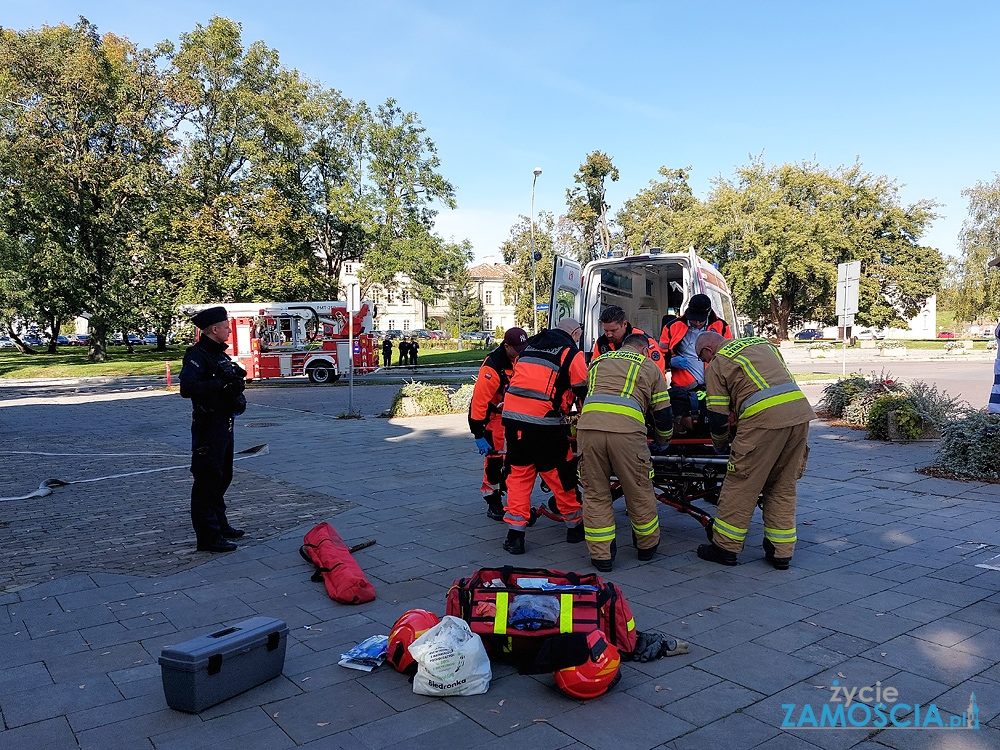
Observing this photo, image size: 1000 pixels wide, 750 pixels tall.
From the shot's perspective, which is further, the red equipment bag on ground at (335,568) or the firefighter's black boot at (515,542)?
the firefighter's black boot at (515,542)

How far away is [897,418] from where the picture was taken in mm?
10586

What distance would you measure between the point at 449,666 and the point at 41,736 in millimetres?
1797

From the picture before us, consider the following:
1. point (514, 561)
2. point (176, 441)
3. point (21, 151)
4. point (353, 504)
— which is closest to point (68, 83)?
point (21, 151)

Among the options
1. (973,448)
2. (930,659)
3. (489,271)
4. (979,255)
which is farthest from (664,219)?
(489,271)

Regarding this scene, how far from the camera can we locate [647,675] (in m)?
3.61

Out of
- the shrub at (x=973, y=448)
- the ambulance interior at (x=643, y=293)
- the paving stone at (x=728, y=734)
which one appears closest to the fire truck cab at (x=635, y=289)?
the ambulance interior at (x=643, y=293)

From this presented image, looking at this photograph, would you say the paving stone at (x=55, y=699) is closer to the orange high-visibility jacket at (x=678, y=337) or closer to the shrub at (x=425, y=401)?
the orange high-visibility jacket at (x=678, y=337)

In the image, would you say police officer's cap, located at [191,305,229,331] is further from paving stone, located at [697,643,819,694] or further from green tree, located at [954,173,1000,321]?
green tree, located at [954,173,1000,321]

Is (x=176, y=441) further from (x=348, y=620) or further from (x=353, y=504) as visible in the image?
(x=348, y=620)

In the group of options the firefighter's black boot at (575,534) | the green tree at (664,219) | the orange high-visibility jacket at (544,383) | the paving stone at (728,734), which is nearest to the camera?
the paving stone at (728,734)

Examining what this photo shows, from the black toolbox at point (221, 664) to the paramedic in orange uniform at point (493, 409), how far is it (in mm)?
3118

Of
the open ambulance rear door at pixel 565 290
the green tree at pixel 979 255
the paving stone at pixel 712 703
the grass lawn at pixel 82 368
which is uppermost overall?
the green tree at pixel 979 255

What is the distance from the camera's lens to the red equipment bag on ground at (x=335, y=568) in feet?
15.2

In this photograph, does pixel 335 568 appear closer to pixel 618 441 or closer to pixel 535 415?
pixel 535 415
